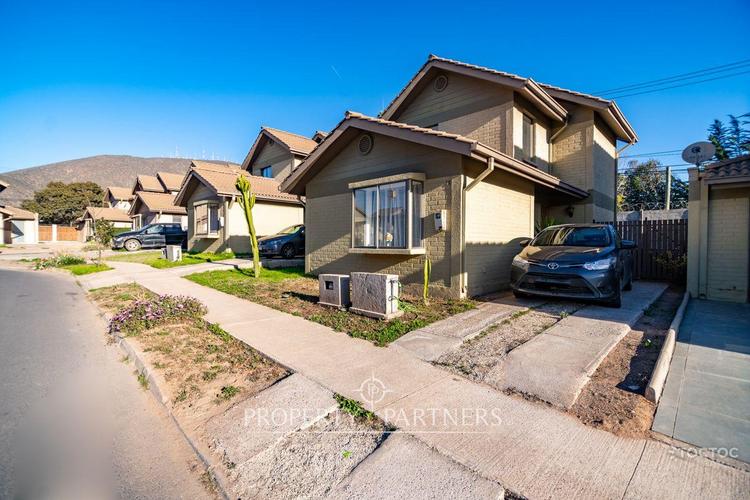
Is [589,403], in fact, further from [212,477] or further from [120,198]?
[120,198]

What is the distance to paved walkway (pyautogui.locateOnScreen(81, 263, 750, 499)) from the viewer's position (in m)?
2.16

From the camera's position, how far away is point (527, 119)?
11.2m

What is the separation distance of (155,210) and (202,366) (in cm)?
2507

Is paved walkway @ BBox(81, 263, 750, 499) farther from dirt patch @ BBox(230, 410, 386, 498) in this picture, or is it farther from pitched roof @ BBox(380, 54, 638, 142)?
pitched roof @ BBox(380, 54, 638, 142)

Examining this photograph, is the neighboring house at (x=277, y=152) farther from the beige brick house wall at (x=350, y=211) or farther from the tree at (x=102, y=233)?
the beige brick house wall at (x=350, y=211)

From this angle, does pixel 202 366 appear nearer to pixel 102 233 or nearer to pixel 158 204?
pixel 102 233

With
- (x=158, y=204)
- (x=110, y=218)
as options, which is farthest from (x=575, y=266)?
(x=110, y=218)

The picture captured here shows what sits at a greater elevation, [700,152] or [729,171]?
[700,152]

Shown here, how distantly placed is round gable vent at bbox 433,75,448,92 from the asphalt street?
1161 cm

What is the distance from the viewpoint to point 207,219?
697 inches

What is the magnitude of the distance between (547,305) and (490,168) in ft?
9.48

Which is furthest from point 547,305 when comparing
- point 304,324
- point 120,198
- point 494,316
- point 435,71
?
point 120,198

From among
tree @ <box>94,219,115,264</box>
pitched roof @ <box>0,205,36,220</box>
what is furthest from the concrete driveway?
pitched roof @ <box>0,205,36,220</box>

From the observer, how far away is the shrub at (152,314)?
5691 mm
